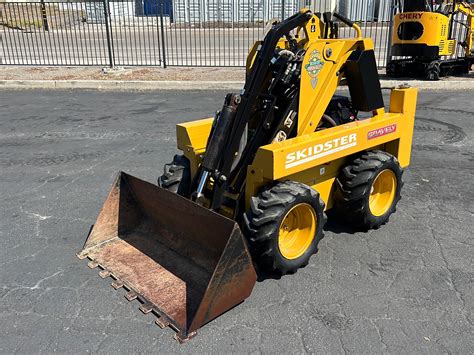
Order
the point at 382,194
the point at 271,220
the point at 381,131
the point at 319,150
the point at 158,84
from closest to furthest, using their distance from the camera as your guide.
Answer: the point at 271,220 < the point at 319,150 < the point at 381,131 < the point at 382,194 < the point at 158,84

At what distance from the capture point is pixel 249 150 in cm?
384

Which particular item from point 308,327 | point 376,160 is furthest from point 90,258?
point 376,160

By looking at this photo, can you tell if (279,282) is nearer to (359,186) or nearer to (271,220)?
(271,220)

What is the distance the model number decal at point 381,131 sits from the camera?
13.6 ft

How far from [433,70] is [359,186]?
931 centimetres

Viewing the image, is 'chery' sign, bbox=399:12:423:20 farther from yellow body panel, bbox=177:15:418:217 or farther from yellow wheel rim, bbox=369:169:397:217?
yellow wheel rim, bbox=369:169:397:217

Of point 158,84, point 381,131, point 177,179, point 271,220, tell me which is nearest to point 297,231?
point 271,220

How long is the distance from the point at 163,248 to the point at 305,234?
1.19 meters

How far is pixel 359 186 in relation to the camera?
401 cm

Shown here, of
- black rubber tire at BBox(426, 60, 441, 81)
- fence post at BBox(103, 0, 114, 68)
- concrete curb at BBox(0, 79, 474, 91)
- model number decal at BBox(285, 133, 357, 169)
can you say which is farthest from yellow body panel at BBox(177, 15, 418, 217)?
fence post at BBox(103, 0, 114, 68)

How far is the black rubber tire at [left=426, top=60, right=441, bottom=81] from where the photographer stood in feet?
38.7

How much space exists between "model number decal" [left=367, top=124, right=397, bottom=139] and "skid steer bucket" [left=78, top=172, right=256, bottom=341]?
1.81 metres

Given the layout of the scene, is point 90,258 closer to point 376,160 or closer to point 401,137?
point 376,160

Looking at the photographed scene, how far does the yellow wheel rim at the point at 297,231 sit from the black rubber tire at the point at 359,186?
55cm
